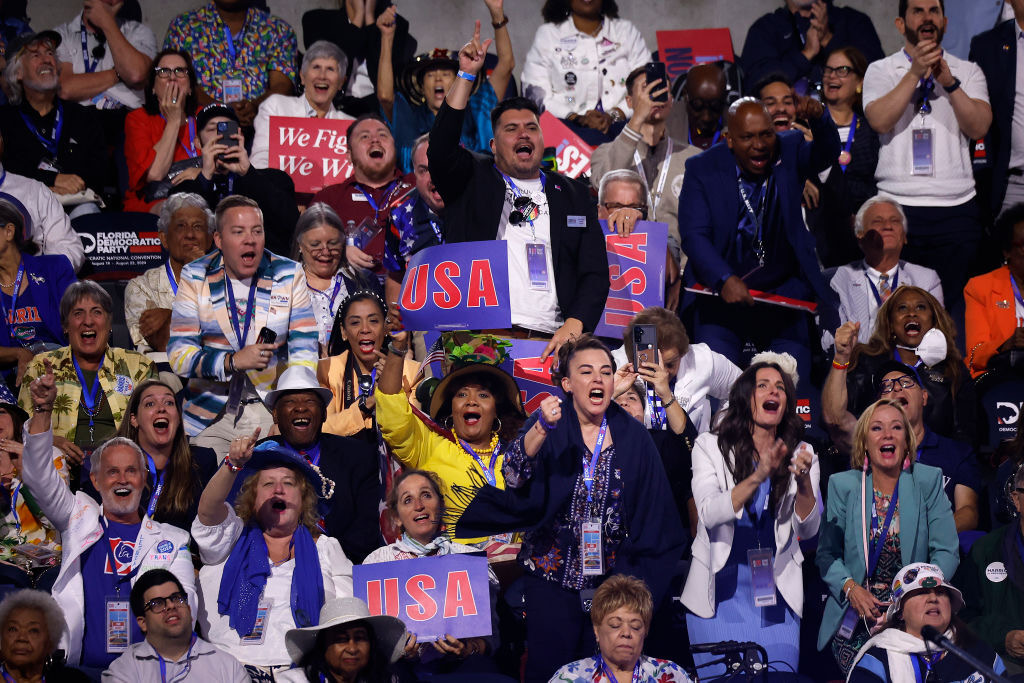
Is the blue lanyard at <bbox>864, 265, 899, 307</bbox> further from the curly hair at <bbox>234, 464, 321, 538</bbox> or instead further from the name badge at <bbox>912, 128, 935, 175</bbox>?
the curly hair at <bbox>234, 464, 321, 538</bbox>

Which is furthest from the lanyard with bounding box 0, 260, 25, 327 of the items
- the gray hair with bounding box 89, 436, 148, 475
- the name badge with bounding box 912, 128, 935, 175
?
the name badge with bounding box 912, 128, 935, 175

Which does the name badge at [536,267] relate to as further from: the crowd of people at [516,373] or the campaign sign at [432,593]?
the campaign sign at [432,593]

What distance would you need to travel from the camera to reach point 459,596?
5.55 m

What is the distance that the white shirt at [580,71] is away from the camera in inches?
342

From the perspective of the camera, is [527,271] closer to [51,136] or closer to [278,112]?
[278,112]

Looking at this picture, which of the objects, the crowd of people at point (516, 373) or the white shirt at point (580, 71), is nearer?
the crowd of people at point (516, 373)

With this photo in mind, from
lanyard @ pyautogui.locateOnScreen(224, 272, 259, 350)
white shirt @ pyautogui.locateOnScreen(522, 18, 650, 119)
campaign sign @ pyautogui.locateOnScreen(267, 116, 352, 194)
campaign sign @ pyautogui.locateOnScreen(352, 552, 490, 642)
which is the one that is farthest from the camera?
white shirt @ pyautogui.locateOnScreen(522, 18, 650, 119)

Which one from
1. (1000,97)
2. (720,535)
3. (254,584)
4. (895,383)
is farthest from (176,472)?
(1000,97)

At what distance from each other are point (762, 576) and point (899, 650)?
560 mm

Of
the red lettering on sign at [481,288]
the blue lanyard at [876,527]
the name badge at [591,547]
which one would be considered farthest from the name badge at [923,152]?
the name badge at [591,547]

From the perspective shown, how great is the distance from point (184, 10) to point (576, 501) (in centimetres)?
562

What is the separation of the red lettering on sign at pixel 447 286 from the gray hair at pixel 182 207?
1.56 metres

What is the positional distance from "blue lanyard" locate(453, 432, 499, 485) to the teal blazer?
1.32 metres

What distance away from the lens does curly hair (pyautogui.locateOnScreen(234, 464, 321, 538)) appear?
5.79m
